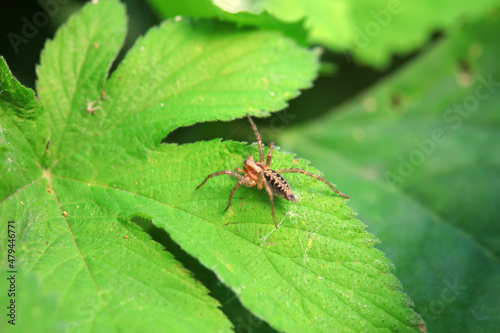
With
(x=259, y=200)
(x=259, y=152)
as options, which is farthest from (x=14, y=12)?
(x=259, y=200)

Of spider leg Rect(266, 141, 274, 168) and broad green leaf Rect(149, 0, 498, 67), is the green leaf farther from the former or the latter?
broad green leaf Rect(149, 0, 498, 67)

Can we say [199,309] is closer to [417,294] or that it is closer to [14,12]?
[417,294]

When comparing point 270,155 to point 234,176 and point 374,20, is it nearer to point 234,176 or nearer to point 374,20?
point 234,176

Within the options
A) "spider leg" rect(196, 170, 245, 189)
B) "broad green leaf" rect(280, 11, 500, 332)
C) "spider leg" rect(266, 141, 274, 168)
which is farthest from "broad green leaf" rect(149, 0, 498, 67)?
"spider leg" rect(196, 170, 245, 189)

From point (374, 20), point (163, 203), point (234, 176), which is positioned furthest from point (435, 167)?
point (163, 203)

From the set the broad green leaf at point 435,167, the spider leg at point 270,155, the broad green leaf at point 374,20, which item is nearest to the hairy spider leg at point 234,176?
the spider leg at point 270,155
